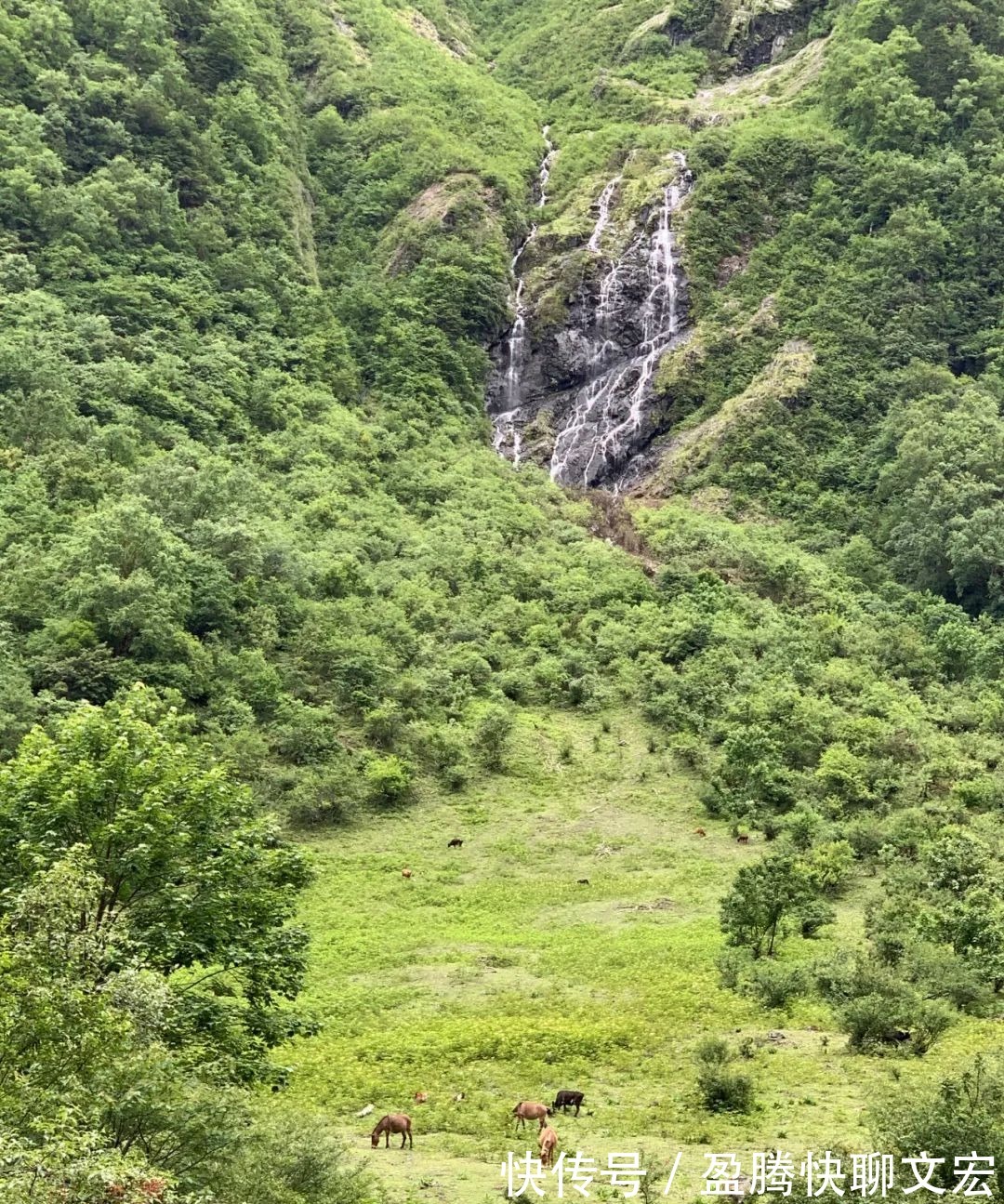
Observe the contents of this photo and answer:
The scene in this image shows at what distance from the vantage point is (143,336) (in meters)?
57.9

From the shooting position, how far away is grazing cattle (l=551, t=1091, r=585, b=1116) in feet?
57.9

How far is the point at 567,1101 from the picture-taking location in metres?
17.8

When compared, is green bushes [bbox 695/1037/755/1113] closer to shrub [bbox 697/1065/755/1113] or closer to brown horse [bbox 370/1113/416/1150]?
shrub [bbox 697/1065/755/1113]

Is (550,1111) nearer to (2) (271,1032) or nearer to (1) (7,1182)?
(2) (271,1032)

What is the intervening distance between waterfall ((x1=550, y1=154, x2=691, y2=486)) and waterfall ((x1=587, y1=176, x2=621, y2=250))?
1.88 ft

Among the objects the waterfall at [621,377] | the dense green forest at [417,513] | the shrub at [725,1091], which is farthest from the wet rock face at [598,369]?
the shrub at [725,1091]

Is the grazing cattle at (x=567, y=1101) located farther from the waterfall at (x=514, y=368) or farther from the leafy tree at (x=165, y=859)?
the waterfall at (x=514, y=368)

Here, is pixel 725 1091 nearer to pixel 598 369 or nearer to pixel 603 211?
pixel 598 369

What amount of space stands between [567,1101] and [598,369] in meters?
57.5

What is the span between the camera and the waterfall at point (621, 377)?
68.0 m

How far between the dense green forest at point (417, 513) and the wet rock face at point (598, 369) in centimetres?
156

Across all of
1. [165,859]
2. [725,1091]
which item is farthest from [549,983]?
[165,859]

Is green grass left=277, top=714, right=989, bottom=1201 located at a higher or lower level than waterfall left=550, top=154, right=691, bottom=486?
lower

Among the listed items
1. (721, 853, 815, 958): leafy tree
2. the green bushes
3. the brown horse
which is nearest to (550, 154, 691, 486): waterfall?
(721, 853, 815, 958): leafy tree
